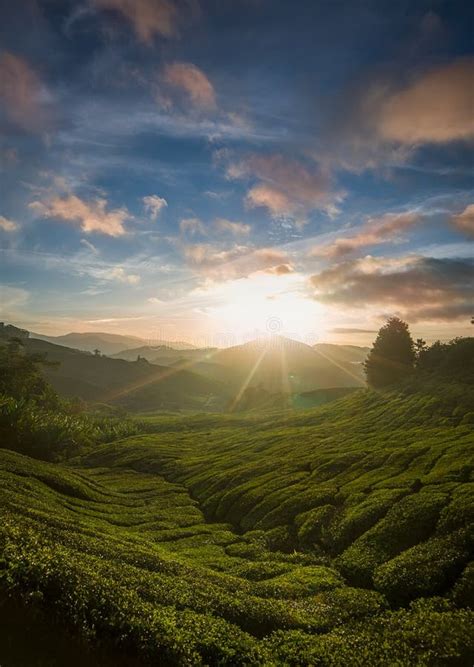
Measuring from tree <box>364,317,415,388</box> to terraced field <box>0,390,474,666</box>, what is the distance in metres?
50.8

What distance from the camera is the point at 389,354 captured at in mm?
130625

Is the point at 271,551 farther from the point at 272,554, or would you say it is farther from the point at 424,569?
the point at 424,569

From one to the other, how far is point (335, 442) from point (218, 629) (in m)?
61.6

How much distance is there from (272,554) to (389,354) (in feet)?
341

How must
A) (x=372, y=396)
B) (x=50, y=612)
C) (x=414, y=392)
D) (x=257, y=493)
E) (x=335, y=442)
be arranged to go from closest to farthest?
(x=50, y=612), (x=257, y=493), (x=335, y=442), (x=414, y=392), (x=372, y=396)

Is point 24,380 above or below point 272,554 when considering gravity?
above

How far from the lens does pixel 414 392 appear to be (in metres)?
104

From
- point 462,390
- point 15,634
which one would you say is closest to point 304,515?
point 15,634

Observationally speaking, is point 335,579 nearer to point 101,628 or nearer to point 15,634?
point 101,628

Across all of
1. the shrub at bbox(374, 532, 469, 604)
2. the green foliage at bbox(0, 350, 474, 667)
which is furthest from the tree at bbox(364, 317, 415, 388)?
the shrub at bbox(374, 532, 469, 604)

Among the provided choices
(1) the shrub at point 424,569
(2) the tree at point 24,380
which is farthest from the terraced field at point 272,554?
(2) the tree at point 24,380

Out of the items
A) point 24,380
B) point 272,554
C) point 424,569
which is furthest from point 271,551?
point 24,380

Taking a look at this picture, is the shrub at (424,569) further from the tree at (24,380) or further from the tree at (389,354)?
the tree at (24,380)

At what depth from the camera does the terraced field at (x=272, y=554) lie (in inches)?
749
